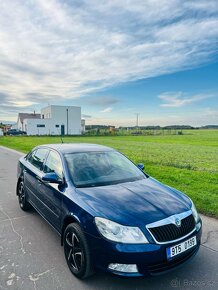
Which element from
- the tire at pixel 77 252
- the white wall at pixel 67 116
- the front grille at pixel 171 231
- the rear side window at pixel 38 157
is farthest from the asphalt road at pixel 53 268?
the white wall at pixel 67 116

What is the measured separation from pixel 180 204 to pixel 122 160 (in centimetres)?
159

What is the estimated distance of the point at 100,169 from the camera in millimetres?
4086

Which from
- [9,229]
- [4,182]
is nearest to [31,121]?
[4,182]

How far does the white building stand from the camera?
65.3 meters

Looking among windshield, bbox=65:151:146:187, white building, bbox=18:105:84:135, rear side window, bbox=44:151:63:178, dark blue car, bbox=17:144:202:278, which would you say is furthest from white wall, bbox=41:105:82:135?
dark blue car, bbox=17:144:202:278

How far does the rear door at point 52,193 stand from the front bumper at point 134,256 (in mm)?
1008

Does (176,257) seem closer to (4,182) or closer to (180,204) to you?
(180,204)

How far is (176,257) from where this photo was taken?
2850 millimetres

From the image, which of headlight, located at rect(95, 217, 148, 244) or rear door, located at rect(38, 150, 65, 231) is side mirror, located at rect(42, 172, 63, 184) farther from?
headlight, located at rect(95, 217, 148, 244)

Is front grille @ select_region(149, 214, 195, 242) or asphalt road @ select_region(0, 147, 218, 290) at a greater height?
front grille @ select_region(149, 214, 195, 242)

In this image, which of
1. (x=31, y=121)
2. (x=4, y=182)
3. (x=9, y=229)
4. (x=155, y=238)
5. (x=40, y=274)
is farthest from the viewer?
(x=31, y=121)

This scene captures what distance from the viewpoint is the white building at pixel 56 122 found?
65312 mm

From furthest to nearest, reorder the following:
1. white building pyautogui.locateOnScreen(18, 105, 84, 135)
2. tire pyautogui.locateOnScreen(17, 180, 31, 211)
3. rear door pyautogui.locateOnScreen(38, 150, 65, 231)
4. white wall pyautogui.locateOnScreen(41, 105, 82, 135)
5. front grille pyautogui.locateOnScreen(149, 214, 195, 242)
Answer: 1. white wall pyautogui.locateOnScreen(41, 105, 82, 135)
2. white building pyautogui.locateOnScreen(18, 105, 84, 135)
3. tire pyautogui.locateOnScreen(17, 180, 31, 211)
4. rear door pyautogui.locateOnScreen(38, 150, 65, 231)
5. front grille pyautogui.locateOnScreen(149, 214, 195, 242)

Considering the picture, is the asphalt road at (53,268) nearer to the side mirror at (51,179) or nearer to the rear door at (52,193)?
the rear door at (52,193)
